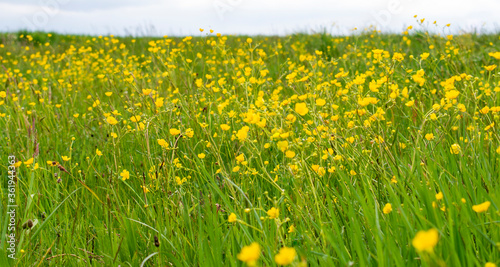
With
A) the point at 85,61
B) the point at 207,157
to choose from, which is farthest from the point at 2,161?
the point at 85,61

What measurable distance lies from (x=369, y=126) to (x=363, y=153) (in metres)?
0.17

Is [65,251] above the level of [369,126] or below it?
below

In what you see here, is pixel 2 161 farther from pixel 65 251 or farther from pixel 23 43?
pixel 23 43

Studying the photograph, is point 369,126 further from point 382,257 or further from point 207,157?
point 207,157

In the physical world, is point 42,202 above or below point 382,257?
below

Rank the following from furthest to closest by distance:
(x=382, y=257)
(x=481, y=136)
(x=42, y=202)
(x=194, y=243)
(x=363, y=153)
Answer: (x=42, y=202) → (x=481, y=136) → (x=363, y=153) → (x=194, y=243) → (x=382, y=257)

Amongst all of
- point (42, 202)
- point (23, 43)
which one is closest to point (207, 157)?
point (42, 202)

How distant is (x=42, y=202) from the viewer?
6.51ft

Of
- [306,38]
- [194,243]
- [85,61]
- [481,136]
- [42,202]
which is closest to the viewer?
[194,243]

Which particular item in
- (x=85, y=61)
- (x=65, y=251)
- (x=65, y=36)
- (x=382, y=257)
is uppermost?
(x=65, y=36)

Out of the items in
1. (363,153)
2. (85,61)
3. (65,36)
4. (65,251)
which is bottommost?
(65,251)

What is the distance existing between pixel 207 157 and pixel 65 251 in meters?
0.99

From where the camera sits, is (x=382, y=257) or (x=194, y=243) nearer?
(x=382, y=257)

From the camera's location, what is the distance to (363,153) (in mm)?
1528
